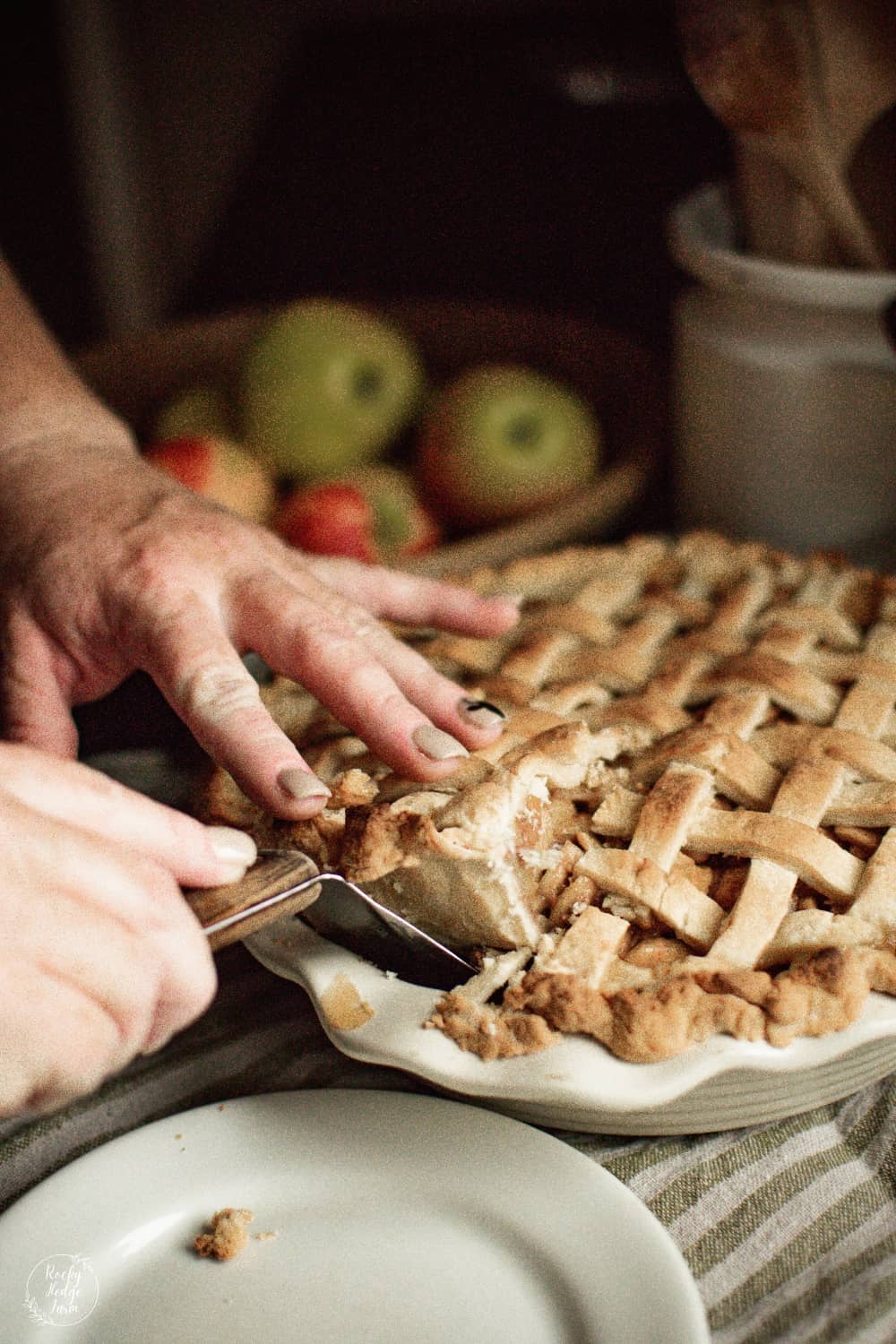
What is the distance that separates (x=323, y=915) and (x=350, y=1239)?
0.57 ft

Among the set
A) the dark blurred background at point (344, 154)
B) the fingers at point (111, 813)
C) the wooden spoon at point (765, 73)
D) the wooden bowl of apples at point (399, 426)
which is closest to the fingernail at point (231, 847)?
the fingers at point (111, 813)

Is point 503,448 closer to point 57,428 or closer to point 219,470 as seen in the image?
point 219,470

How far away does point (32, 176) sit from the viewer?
3.33 metres

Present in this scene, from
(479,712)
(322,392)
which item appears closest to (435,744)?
(479,712)

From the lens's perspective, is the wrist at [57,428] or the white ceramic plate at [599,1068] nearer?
the white ceramic plate at [599,1068]

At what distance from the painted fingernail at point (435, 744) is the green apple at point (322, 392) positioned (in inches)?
29.7

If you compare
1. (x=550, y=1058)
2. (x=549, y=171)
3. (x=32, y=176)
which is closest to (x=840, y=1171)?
(x=550, y=1058)

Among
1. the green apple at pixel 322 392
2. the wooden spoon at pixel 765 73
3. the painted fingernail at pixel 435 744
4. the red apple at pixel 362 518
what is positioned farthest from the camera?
the green apple at pixel 322 392

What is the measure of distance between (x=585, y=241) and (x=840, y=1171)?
1749 mm

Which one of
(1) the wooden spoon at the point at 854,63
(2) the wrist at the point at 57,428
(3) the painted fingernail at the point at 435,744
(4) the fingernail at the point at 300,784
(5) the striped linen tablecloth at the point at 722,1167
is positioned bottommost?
(5) the striped linen tablecloth at the point at 722,1167

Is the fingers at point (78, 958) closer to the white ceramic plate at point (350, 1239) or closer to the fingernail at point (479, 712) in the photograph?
the white ceramic plate at point (350, 1239)

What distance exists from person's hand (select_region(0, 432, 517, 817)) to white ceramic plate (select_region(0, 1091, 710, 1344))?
195 millimetres

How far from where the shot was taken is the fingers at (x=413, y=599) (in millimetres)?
939

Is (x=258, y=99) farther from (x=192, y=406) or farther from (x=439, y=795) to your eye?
(x=439, y=795)
